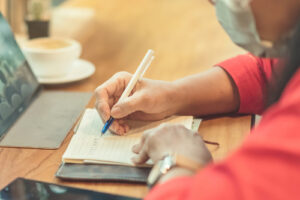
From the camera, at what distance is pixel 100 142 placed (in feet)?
2.97

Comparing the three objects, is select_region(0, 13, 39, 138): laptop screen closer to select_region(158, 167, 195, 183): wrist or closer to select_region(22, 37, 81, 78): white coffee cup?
select_region(22, 37, 81, 78): white coffee cup

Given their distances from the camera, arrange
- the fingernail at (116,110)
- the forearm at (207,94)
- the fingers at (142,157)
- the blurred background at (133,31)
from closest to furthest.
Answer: the fingers at (142,157), the fingernail at (116,110), the forearm at (207,94), the blurred background at (133,31)

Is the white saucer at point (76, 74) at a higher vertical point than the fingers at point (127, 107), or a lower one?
lower

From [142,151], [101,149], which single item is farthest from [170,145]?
[101,149]

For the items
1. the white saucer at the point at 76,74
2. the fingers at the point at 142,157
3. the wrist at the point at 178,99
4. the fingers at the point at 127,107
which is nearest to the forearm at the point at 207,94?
the wrist at the point at 178,99

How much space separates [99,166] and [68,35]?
3.21ft

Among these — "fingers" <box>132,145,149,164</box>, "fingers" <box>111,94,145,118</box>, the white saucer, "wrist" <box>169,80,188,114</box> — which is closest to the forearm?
"wrist" <box>169,80,188,114</box>

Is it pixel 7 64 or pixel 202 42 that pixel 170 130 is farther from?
pixel 202 42

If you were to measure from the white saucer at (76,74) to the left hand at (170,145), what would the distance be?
0.47 meters

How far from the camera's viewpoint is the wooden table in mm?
862

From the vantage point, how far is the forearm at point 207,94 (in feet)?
3.41

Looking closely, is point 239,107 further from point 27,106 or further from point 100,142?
point 27,106

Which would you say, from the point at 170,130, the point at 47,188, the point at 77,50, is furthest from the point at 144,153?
the point at 77,50

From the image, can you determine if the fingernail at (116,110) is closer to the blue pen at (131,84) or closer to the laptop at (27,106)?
the blue pen at (131,84)
